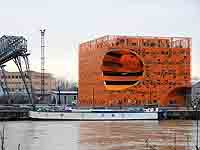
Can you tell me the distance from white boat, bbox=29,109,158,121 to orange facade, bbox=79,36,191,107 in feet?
55.6

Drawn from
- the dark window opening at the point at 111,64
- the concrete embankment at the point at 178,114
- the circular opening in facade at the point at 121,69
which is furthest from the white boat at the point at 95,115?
the dark window opening at the point at 111,64

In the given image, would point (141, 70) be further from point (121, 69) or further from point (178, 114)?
point (178, 114)

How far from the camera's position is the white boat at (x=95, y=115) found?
83625 millimetres

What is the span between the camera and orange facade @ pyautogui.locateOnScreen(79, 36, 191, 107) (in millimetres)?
102250

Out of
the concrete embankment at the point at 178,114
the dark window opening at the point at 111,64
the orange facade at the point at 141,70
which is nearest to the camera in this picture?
the concrete embankment at the point at 178,114

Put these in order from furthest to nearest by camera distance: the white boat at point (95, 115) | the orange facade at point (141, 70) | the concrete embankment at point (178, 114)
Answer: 1. the orange facade at point (141, 70)
2. the concrete embankment at point (178, 114)
3. the white boat at point (95, 115)

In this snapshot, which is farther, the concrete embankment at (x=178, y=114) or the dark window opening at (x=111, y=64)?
the dark window opening at (x=111, y=64)

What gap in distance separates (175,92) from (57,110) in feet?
93.7

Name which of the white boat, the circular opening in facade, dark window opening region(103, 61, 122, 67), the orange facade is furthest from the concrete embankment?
dark window opening region(103, 61, 122, 67)

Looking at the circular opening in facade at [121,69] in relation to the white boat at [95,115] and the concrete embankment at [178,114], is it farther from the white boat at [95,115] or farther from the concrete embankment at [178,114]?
the white boat at [95,115]

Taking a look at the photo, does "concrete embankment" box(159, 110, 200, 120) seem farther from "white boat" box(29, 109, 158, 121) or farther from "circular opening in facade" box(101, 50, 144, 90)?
"circular opening in facade" box(101, 50, 144, 90)

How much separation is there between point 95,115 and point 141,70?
2167 centimetres

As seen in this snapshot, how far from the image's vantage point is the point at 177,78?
10556 cm

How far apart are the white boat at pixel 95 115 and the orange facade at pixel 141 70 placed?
16.9m
